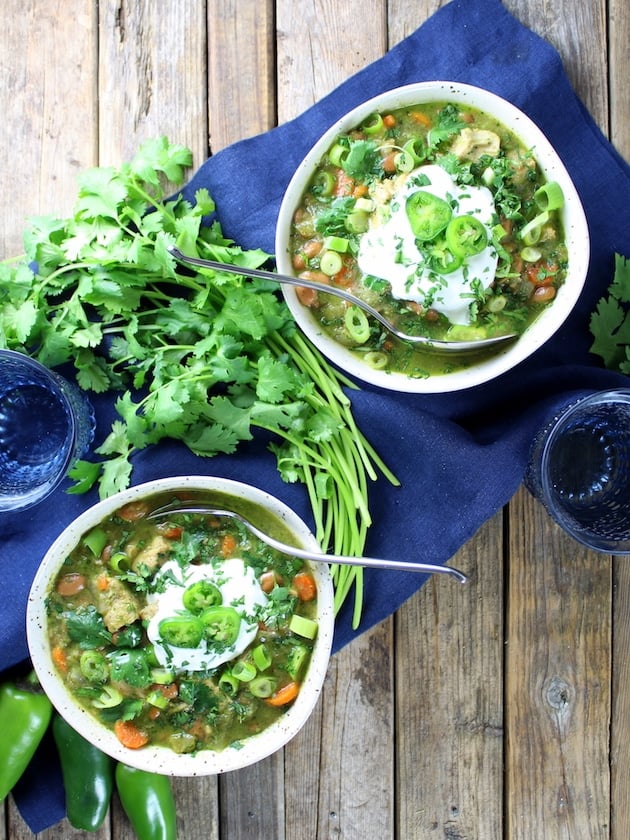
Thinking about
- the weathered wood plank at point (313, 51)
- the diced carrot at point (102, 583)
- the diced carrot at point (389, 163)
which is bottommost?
the diced carrot at point (102, 583)

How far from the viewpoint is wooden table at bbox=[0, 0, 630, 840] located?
301cm

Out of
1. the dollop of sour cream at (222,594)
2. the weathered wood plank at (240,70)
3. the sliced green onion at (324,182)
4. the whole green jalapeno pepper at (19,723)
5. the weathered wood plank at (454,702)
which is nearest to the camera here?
the dollop of sour cream at (222,594)

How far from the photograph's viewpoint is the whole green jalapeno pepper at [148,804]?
2.97 meters

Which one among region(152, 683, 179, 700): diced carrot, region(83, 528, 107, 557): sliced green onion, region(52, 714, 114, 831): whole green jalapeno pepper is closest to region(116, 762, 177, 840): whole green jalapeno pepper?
region(52, 714, 114, 831): whole green jalapeno pepper

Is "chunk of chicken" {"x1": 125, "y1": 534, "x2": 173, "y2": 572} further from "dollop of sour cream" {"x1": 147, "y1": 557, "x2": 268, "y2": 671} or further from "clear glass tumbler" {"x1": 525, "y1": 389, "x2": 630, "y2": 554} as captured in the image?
"clear glass tumbler" {"x1": 525, "y1": 389, "x2": 630, "y2": 554}

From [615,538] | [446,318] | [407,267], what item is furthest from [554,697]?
[407,267]

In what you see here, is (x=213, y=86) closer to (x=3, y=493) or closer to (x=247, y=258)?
(x=247, y=258)

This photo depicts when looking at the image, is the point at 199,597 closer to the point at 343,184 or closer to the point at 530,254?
the point at 343,184

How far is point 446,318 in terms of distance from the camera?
8.71ft

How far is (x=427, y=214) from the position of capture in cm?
249

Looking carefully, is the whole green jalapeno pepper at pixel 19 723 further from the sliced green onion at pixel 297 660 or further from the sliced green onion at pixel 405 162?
the sliced green onion at pixel 405 162

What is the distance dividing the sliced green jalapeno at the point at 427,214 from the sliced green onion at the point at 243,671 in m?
1.40

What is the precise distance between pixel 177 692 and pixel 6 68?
2243mm

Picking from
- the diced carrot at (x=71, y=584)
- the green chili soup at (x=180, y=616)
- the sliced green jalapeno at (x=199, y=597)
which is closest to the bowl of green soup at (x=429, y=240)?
the green chili soup at (x=180, y=616)
